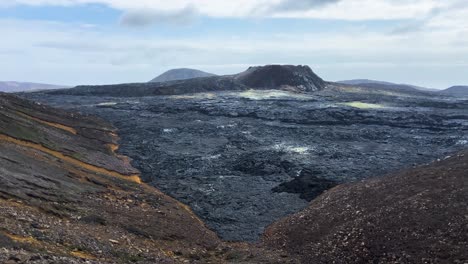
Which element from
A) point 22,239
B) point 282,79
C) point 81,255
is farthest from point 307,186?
point 282,79

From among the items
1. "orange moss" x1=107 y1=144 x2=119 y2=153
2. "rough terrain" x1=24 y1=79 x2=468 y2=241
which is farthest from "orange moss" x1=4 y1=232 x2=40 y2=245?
"orange moss" x1=107 y1=144 x2=119 y2=153

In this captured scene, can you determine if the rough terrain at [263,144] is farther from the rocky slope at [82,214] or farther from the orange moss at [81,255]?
the orange moss at [81,255]

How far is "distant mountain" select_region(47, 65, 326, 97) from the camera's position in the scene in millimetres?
98781

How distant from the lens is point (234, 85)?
105000 millimetres

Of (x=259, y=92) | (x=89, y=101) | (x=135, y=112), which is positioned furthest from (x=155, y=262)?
(x=259, y=92)

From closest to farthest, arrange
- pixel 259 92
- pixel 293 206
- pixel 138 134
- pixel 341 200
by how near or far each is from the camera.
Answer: pixel 341 200 < pixel 293 206 < pixel 138 134 < pixel 259 92

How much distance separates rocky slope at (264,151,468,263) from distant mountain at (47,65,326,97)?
7336cm

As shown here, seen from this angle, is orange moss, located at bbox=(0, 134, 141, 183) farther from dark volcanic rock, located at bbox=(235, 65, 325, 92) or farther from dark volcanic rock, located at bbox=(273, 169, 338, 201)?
dark volcanic rock, located at bbox=(235, 65, 325, 92)

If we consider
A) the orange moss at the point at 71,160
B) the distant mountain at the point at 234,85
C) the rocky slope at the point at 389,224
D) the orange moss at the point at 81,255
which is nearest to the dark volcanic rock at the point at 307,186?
the rocky slope at the point at 389,224

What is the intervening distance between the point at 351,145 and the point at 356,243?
99.4 ft

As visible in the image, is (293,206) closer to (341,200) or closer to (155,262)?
(341,200)

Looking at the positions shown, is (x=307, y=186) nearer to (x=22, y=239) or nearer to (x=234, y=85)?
(x=22, y=239)

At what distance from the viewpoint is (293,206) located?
31.2m

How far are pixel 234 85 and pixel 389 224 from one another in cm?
8560
